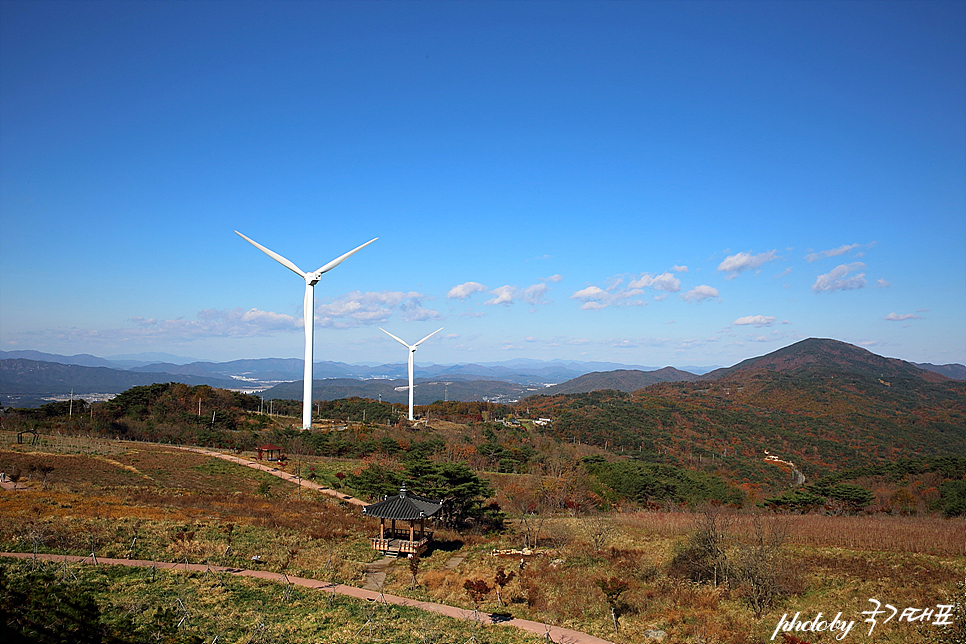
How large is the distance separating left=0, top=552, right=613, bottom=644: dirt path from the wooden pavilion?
15.1 ft

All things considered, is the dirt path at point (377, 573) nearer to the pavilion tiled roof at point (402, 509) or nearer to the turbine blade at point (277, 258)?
the pavilion tiled roof at point (402, 509)

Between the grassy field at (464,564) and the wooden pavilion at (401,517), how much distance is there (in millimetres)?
882

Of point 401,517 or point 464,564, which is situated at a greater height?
point 401,517

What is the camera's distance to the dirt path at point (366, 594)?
15310mm

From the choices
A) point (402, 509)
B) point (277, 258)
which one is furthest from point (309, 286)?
point (402, 509)

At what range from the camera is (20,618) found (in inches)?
366

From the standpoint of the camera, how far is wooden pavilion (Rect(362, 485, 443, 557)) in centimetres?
2325

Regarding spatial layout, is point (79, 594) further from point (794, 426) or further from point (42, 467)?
point (794, 426)

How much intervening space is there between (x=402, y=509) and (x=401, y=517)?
2.10 feet

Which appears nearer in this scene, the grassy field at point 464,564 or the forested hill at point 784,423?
the grassy field at point 464,564

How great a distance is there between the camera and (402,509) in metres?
23.6

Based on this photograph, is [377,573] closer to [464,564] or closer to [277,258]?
[464,564]

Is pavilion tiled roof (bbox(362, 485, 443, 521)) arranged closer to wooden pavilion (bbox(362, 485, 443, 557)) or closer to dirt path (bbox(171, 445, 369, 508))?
wooden pavilion (bbox(362, 485, 443, 557))

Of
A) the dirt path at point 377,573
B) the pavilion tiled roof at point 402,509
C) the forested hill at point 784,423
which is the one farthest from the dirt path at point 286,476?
the forested hill at point 784,423
